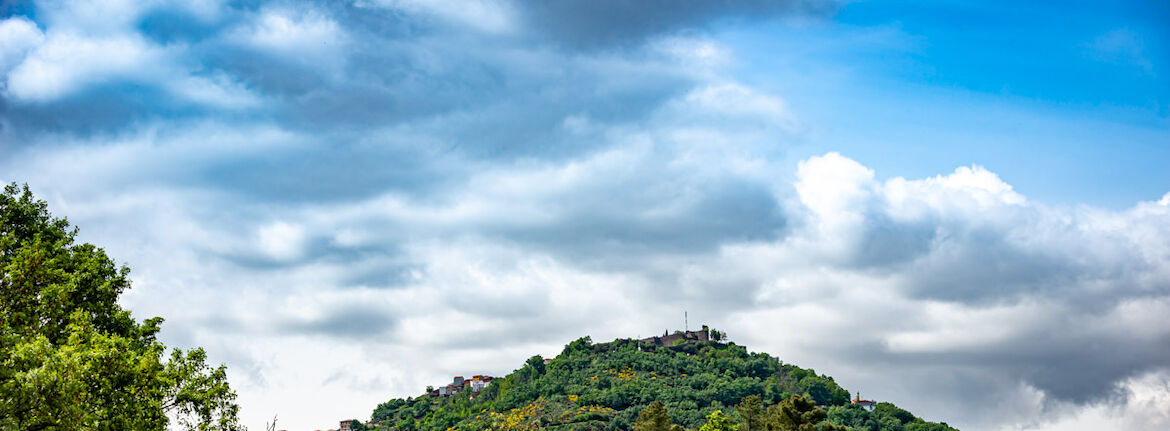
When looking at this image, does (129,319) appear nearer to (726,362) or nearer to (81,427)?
(81,427)

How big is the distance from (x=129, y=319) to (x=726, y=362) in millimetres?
169474

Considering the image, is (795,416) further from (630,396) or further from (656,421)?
(630,396)

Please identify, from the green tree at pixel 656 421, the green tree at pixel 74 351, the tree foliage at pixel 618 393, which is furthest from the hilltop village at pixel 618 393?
the green tree at pixel 74 351

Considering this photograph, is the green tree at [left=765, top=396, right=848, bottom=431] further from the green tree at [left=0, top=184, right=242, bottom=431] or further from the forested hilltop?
the forested hilltop

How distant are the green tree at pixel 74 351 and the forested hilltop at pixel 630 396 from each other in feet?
357

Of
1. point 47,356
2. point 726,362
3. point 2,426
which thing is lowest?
point 2,426

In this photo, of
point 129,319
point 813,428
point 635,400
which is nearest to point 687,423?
point 635,400

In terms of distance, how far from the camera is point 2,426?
23.2 meters

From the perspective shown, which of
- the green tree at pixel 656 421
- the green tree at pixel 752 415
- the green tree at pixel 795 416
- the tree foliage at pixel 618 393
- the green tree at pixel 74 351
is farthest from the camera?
the tree foliage at pixel 618 393

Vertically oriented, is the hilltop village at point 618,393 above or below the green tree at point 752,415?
above

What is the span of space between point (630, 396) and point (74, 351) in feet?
460

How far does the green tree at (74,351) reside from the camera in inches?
950

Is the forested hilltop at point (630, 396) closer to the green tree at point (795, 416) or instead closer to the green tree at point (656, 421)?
the green tree at point (656, 421)

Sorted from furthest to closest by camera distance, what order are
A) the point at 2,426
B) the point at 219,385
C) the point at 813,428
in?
the point at 813,428 < the point at 219,385 < the point at 2,426
